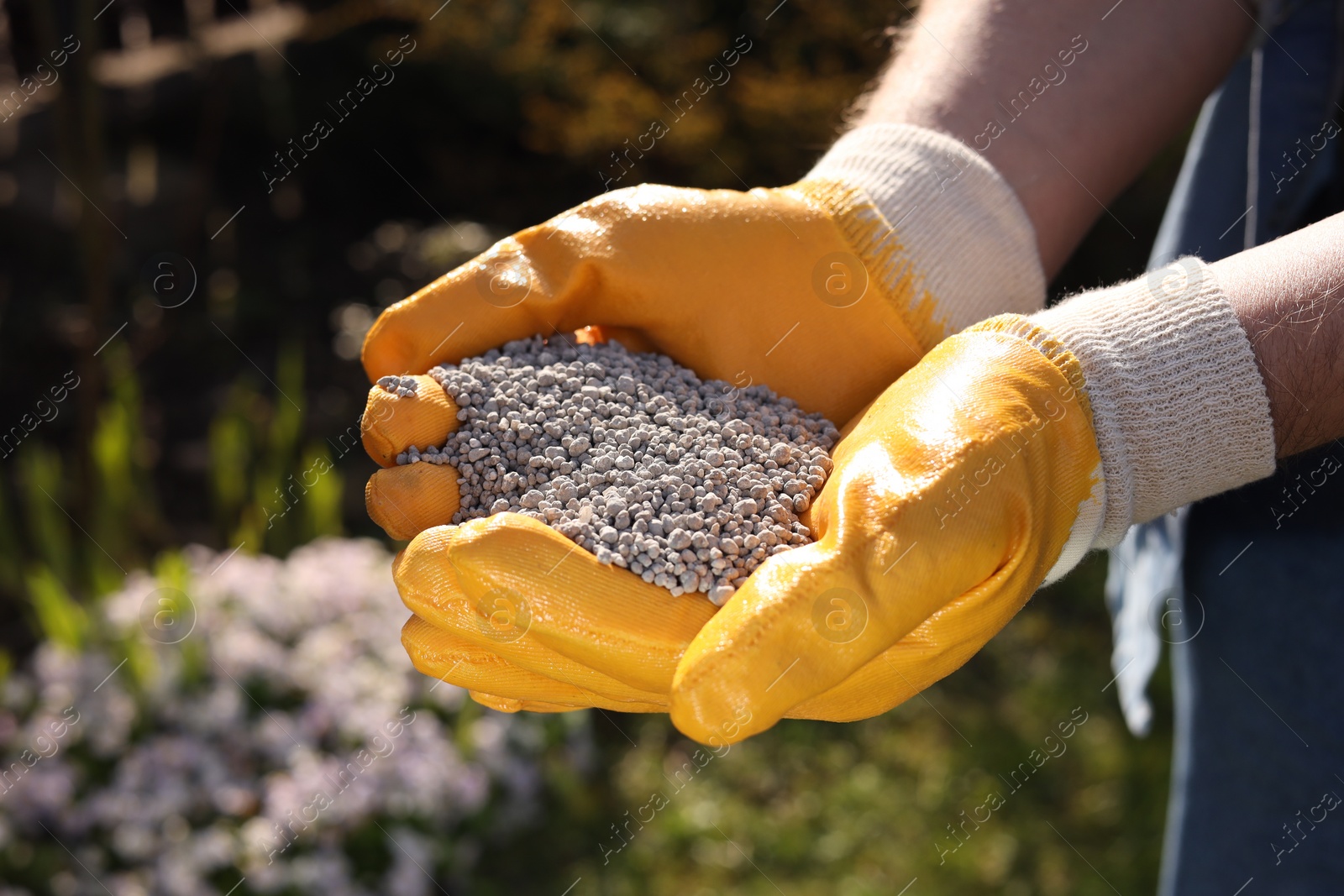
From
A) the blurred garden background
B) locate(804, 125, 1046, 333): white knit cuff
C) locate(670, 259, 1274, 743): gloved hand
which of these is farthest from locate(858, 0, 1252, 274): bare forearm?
the blurred garden background

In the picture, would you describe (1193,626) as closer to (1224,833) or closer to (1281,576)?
(1281,576)

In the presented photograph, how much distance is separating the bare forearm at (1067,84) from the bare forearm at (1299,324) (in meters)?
0.33

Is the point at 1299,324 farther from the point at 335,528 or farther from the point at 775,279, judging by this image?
the point at 335,528

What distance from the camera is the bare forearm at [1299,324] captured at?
84cm

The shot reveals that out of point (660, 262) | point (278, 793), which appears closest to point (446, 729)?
point (278, 793)

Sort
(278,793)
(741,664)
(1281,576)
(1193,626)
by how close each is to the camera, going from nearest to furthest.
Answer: (741,664)
(1281,576)
(1193,626)
(278,793)

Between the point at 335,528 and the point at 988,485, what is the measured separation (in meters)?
1.76

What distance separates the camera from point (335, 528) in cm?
227

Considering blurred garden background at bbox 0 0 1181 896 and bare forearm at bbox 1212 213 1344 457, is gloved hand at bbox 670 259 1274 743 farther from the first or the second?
blurred garden background at bbox 0 0 1181 896

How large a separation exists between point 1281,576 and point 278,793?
1554 millimetres

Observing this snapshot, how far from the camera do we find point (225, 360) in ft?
10.4

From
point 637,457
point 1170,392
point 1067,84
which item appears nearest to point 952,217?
point 1067,84

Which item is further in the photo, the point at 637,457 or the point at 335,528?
the point at 335,528

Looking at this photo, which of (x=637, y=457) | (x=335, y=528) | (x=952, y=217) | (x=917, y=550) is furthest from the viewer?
(x=335, y=528)
